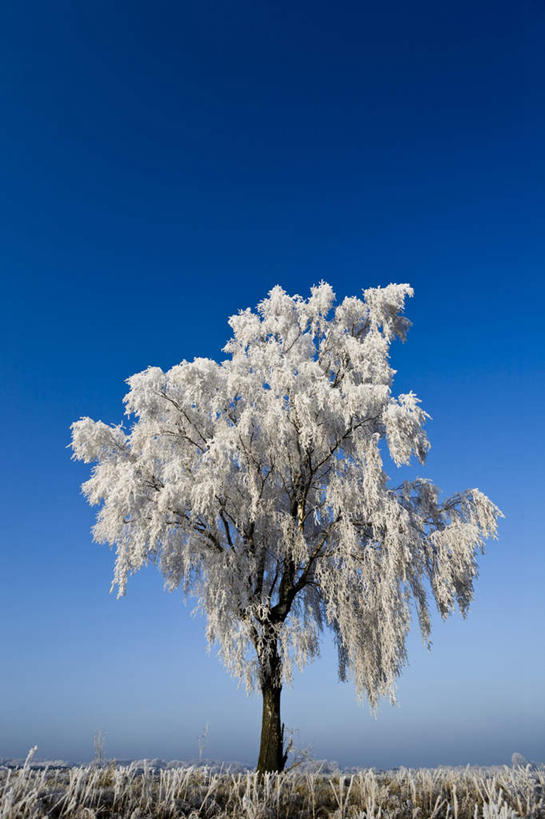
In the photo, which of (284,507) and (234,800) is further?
(284,507)

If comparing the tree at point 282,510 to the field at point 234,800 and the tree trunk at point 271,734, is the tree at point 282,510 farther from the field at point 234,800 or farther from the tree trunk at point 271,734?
the field at point 234,800

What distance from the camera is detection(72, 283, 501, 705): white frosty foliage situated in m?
10.3

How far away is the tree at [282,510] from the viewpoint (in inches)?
404

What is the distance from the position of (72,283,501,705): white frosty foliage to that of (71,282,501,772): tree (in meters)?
0.04

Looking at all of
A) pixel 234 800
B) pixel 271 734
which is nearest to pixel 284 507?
pixel 271 734

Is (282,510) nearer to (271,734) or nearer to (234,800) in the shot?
(271,734)

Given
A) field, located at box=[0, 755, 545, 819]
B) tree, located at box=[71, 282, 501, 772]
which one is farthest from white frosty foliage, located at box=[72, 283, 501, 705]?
field, located at box=[0, 755, 545, 819]

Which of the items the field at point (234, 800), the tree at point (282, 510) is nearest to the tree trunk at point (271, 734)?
the tree at point (282, 510)

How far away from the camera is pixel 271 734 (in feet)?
33.6

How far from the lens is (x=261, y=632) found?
1038 cm

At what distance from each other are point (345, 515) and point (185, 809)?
644 centimetres

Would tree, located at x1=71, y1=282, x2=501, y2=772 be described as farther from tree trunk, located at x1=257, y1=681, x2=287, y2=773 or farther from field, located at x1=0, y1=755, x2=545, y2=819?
field, located at x1=0, y1=755, x2=545, y2=819

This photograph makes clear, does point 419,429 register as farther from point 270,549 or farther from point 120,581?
point 120,581

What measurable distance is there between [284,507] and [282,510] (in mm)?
302
